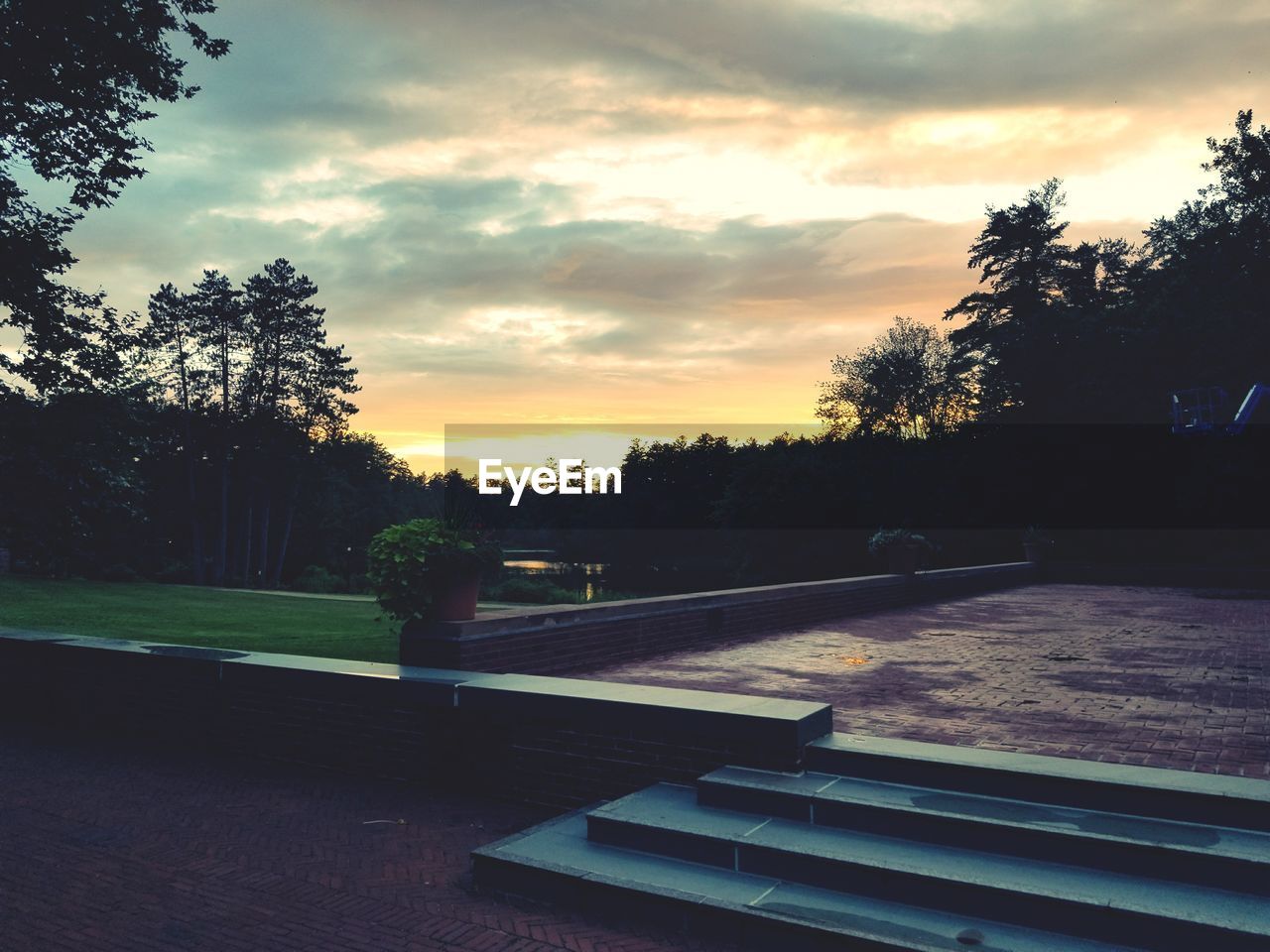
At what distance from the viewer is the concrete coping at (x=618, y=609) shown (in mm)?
7180

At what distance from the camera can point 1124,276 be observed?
5116 centimetres

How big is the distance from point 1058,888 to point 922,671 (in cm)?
521

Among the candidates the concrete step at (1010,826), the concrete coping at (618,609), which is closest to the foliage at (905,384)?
the concrete coping at (618,609)

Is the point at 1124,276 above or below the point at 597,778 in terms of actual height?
above

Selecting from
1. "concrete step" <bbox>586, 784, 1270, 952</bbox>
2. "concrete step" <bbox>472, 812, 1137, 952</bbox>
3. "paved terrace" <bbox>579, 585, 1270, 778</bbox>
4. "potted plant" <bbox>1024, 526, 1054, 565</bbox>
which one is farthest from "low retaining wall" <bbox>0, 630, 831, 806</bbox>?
"potted plant" <bbox>1024, 526, 1054, 565</bbox>

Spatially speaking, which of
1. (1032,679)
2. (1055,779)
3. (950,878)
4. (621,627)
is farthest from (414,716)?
(1032,679)

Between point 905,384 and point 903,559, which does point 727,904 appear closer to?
point 903,559

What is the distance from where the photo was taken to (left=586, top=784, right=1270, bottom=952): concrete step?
347 cm

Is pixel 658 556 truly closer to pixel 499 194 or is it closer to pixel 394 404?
pixel 394 404

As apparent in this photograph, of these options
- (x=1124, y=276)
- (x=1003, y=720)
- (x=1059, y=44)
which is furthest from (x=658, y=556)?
(x=1003, y=720)

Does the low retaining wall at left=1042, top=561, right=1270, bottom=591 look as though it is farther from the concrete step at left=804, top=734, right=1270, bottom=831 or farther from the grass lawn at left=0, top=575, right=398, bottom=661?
the concrete step at left=804, top=734, right=1270, bottom=831

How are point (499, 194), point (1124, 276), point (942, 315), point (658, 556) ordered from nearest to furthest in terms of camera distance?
point (499, 194)
point (1124, 276)
point (942, 315)
point (658, 556)

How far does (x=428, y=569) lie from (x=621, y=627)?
277cm

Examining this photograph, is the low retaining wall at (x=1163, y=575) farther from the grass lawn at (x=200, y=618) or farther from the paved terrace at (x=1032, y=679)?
the grass lawn at (x=200, y=618)
